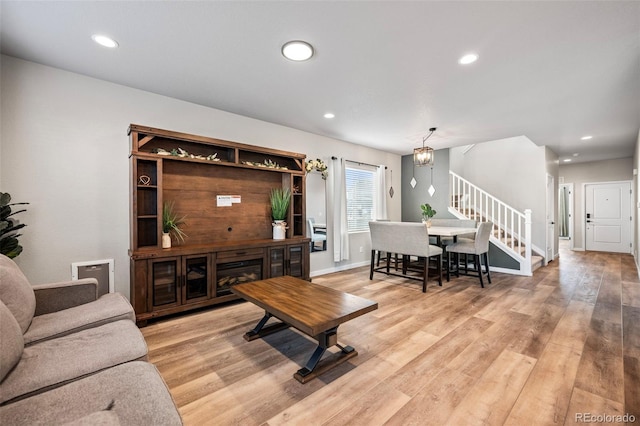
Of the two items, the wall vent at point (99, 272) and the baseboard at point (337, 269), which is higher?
the wall vent at point (99, 272)

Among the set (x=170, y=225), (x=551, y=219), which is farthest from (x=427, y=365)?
(x=551, y=219)

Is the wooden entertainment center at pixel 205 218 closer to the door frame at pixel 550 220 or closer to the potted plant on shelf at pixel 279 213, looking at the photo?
the potted plant on shelf at pixel 279 213

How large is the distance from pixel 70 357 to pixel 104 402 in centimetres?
47

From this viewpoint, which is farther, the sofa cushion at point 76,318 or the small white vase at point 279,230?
the small white vase at point 279,230

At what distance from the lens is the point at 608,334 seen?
99.6 inches

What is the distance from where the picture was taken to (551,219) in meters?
6.17

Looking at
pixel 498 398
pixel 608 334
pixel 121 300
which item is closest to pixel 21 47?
pixel 121 300

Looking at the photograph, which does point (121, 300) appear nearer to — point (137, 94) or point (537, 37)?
point (137, 94)

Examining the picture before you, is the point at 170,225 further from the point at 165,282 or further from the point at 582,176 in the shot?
the point at 582,176

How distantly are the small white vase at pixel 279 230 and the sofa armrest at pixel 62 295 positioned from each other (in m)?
2.07

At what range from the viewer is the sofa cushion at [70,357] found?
114 cm

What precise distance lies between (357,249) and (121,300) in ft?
13.8

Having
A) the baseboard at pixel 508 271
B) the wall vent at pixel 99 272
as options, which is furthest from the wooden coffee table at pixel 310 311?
the baseboard at pixel 508 271

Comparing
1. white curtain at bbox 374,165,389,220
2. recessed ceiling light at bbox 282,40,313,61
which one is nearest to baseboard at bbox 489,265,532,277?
white curtain at bbox 374,165,389,220
